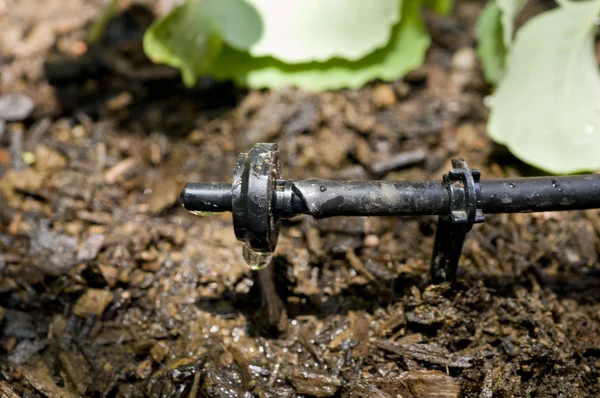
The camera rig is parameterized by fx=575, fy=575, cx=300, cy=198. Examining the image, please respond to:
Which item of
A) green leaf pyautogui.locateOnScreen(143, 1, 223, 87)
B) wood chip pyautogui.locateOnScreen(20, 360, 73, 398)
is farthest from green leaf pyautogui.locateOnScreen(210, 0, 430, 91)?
wood chip pyautogui.locateOnScreen(20, 360, 73, 398)

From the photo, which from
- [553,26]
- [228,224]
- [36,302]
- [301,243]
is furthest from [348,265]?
[553,26]

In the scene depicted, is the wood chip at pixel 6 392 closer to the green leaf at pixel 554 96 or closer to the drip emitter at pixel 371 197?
the drip emitter at pixel 371 197

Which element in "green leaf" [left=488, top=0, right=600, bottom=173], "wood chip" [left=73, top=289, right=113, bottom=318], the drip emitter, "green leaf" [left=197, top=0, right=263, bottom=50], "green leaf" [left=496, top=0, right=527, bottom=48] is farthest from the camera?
"green leaf" [left=197, top=0, right=263, bottom=50]

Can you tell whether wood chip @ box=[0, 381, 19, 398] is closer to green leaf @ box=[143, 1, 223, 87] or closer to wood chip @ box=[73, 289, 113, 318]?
wood chip @ box=[73, 289, 113, 318]

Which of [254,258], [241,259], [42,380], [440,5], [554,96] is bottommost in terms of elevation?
[42,380]

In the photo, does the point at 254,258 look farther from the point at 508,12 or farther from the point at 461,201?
the point at 508,12

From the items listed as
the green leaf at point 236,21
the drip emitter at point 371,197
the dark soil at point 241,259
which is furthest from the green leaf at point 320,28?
the drip emitter at point 371,197

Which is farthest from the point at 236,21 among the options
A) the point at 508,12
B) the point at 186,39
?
the point at 508,12
